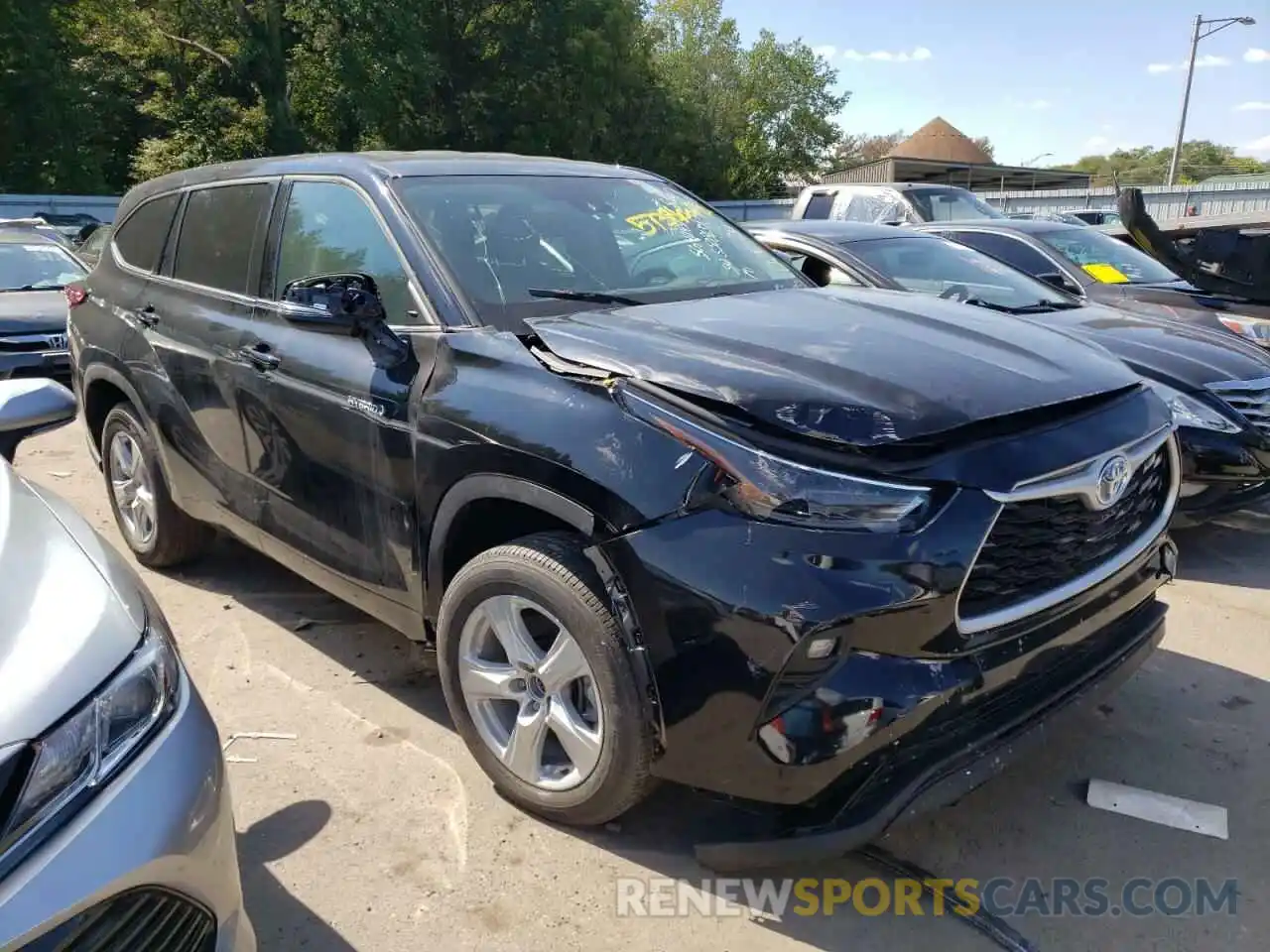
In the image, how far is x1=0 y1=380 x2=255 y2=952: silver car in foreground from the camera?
5.06 feet

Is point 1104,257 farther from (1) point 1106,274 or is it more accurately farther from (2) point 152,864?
(2) point 152,864

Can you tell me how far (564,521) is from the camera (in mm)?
2572

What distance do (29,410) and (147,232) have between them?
224 centimetres

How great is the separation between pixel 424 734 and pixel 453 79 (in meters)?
35.7

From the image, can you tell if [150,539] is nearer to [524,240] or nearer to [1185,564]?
[524,240]

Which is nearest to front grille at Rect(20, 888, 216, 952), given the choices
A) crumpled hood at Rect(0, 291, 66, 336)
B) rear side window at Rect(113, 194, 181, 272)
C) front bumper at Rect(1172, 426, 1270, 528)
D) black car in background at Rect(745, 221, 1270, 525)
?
rear side window at Rect(113, 194, 181, 272)

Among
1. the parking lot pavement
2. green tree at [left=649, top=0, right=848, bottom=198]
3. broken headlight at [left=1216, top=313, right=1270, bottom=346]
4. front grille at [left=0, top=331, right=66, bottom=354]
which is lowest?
the parking lot pavement

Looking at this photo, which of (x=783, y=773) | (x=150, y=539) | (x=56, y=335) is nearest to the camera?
(x=783, y=773)

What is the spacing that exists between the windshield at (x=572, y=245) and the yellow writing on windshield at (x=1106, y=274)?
428 cm

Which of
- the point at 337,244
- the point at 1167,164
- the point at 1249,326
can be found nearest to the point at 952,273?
the point at 1249,326

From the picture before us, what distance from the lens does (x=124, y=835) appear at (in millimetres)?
1635

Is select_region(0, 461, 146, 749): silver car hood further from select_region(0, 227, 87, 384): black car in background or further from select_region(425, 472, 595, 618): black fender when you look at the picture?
select_region(0, 227, 87, 384): black car in background

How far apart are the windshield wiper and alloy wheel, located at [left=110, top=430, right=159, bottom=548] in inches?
95.3

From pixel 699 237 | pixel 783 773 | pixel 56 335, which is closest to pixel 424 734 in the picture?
pixel 783 773
